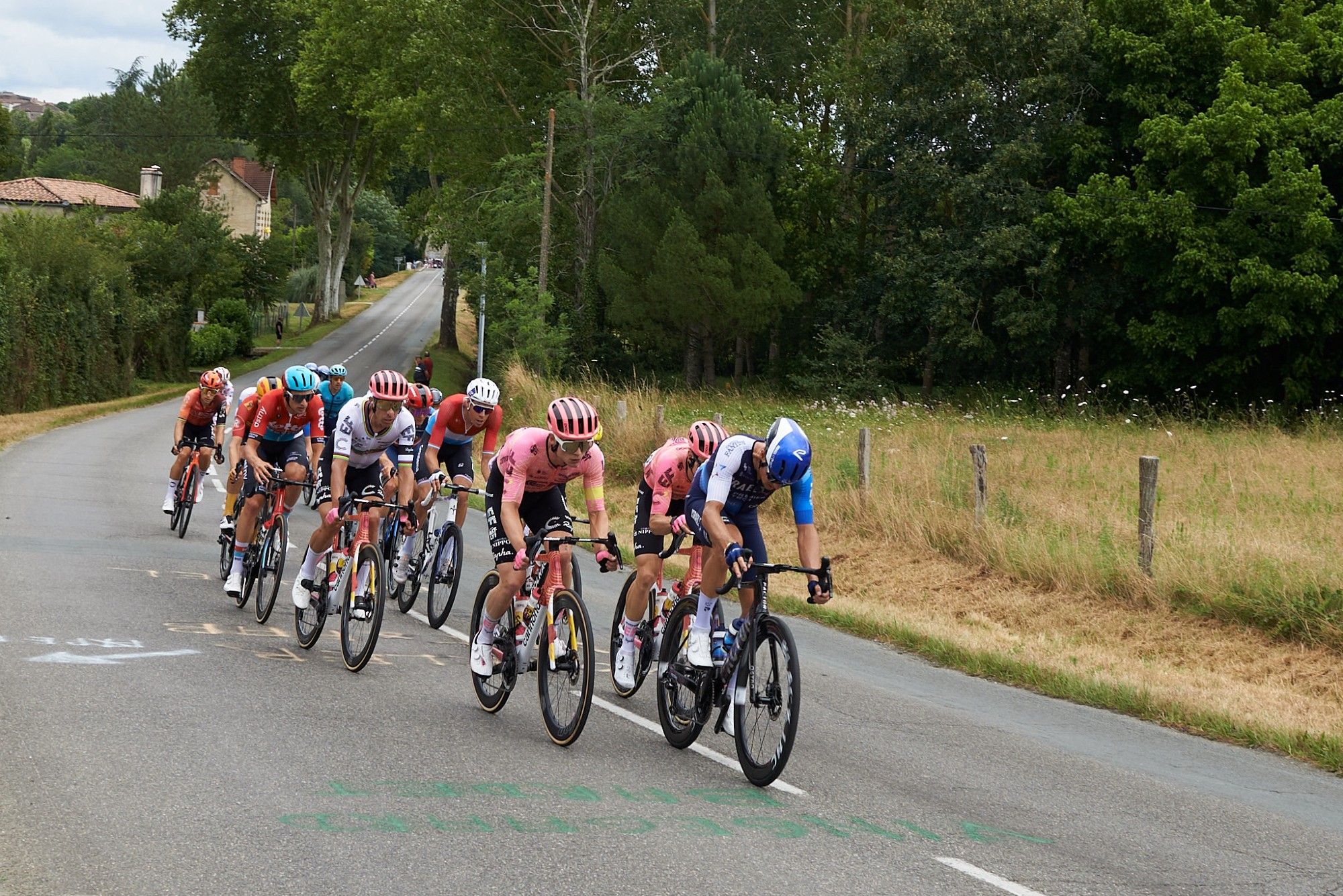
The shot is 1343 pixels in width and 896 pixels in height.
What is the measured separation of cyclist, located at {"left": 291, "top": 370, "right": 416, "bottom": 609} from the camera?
34.0ft

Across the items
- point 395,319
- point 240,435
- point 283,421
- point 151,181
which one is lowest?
point 240,435

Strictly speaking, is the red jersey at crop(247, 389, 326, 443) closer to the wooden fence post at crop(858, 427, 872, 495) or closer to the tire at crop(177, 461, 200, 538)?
the tire at crop(177, 461, 200, 538)

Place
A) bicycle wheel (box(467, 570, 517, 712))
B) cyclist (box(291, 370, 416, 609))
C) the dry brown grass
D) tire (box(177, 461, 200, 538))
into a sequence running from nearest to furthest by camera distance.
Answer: bicycle wheel (box(467, 570, 517, 712)) → cyclist (box(291, 370, 416, 609)) → the dry brown grass → tire (box(177, 461, 200, 538))

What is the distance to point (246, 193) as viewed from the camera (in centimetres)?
12538

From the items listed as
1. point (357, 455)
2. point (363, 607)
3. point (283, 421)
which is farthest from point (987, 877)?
point (283, 421)

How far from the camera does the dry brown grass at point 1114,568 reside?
11.4 m

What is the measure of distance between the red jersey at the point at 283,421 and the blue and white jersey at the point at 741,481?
15.5 ft

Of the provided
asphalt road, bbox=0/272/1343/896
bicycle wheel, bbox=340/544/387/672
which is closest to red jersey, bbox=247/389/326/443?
asphalt road, bbox=0/272/1343/896

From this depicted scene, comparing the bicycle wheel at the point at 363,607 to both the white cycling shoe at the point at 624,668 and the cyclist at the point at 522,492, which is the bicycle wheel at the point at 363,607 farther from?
the white cycling shoe at the point at 624,668

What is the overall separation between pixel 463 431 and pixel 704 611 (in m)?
5.17

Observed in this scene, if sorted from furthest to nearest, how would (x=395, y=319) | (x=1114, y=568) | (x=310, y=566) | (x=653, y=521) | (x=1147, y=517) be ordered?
(x=395, y=319), (x=1114, y=568), (x=1147, y=517), (x=310, y=566), (x=653, y=521)

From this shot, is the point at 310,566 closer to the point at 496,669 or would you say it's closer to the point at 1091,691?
the point at 496,669

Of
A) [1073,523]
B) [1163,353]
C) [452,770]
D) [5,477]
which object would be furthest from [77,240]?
[452,770]

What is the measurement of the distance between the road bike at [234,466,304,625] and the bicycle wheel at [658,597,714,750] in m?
4.25
